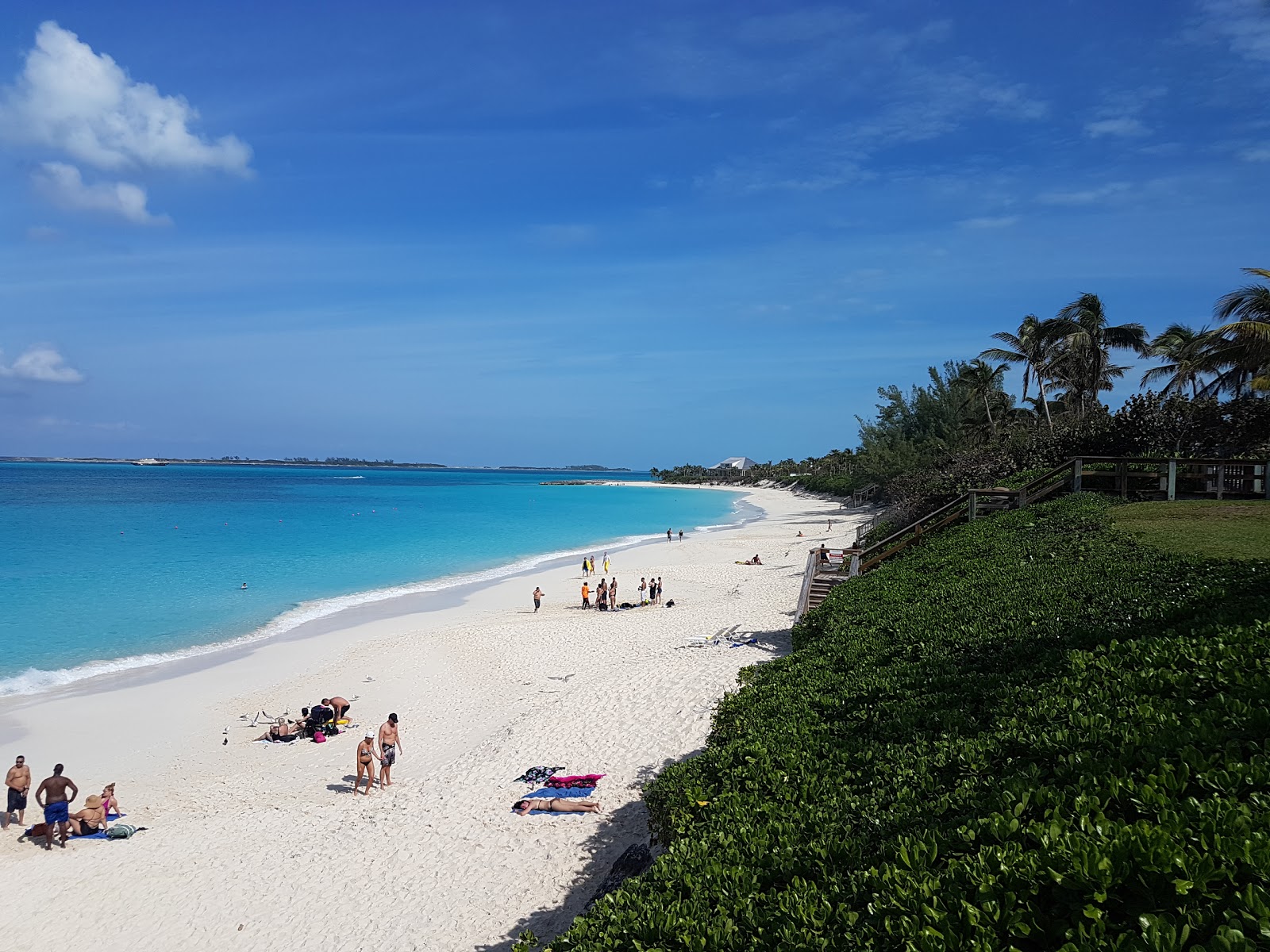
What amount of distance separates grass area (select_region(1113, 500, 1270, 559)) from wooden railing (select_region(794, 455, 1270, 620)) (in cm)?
124

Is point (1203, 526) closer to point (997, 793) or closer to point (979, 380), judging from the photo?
point (997, 793)

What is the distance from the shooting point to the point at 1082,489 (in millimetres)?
19828

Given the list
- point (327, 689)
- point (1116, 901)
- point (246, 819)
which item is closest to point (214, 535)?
point (327, 689)

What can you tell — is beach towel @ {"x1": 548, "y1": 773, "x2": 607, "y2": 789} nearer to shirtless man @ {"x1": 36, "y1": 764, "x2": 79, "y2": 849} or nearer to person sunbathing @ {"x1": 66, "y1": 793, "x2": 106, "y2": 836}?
person sunbathing @ {"x1": 66, "y1": 793, "x2": 106, "y2": 836}

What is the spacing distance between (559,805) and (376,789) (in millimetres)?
3742

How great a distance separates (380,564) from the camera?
41.0m

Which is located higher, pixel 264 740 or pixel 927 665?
pixel 927 665

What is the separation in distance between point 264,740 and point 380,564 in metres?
26.6

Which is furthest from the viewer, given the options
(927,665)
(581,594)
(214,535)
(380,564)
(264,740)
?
(214,535)

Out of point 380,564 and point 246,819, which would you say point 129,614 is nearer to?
point 380,564

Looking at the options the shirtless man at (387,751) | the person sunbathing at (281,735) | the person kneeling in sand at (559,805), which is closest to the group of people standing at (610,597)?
the person sunbathing at (281,735)

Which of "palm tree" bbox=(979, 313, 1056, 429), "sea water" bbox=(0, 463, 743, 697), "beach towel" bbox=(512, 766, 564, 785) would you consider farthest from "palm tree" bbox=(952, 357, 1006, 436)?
"beach towel" bbox=(512, 766, 564, 785)

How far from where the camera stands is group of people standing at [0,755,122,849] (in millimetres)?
11375

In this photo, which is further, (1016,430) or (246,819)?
(1016,430)
